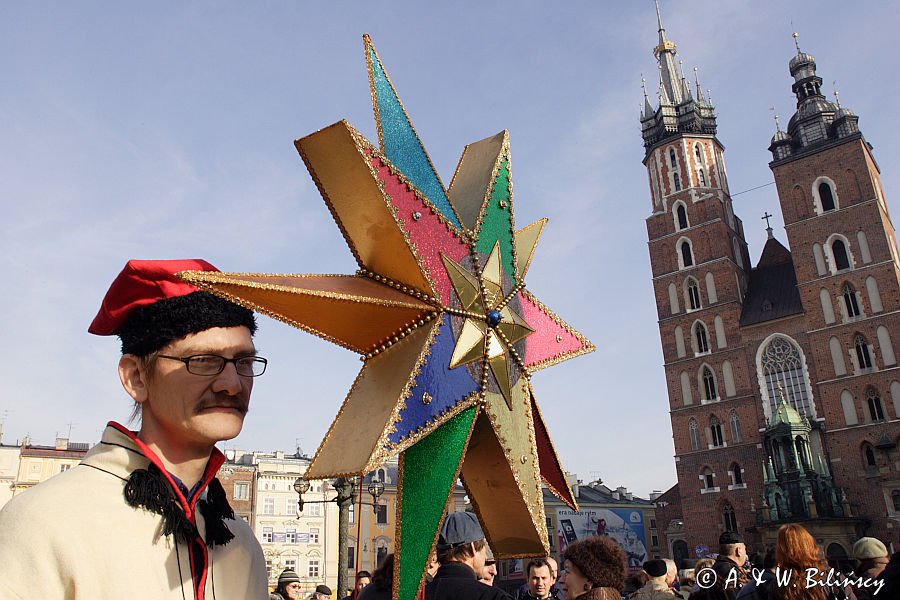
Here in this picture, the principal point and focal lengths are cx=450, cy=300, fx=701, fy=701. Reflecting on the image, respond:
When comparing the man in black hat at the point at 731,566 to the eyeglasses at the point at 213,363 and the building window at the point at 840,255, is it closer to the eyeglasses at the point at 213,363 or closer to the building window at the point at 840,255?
the eyeglasses at the point at 213,363

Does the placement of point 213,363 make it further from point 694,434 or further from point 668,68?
point 668,68

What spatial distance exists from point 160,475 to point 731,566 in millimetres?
4919

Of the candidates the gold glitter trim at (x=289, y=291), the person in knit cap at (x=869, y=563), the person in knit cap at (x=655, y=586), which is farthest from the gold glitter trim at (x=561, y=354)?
the person in knit cap at (x=869, y=563)

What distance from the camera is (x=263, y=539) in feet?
109

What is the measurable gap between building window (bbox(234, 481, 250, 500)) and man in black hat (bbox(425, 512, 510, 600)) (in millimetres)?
32814

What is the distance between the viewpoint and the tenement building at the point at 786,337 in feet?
93.1

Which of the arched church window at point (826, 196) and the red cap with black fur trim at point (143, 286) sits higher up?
the arched church window at point (826, 196)

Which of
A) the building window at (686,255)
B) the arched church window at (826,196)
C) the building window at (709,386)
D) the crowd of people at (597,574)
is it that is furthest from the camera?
the building window at (686,255)

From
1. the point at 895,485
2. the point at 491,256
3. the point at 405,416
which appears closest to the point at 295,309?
the point at 405,416

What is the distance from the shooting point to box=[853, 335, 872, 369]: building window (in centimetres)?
2967

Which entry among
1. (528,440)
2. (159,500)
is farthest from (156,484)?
(528,440)

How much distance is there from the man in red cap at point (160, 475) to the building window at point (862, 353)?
33.3 metres

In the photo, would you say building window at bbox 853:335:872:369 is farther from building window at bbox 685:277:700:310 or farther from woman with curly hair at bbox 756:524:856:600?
woman with curly hair at bbox 756:524:856:600

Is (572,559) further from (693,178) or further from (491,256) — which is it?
(693,178)
